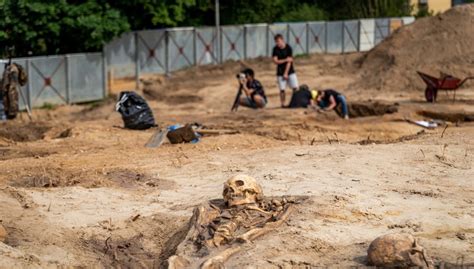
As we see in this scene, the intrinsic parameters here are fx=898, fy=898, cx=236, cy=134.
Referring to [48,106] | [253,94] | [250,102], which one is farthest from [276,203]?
[48,106]

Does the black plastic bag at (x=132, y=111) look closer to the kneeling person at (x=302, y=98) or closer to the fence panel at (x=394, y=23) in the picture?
the kneeling person at (x=302, y=98)

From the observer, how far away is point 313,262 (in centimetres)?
835

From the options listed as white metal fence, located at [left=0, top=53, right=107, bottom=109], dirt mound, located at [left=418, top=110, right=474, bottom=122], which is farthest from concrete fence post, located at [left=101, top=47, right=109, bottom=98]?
dirt mound, located at [left=418, top=110, right=474, bottom=122]

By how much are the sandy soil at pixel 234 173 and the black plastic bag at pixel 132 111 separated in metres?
0.41

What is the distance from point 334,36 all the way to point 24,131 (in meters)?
21.8

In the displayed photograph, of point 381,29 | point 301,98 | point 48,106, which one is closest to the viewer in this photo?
point 301,98

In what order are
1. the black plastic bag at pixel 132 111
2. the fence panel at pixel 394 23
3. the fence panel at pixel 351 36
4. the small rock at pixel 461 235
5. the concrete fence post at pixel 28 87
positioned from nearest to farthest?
the small rock at pixel 461 235, the black plastic bag at pixel 132 111, the concrete fence post at pixel 28 87, the fence panel at pixel 351 36, the fence panel at pixel 394 23

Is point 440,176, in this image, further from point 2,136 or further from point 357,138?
point 2,136

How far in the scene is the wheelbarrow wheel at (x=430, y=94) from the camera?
21016 millimetres

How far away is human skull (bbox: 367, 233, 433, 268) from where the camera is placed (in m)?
7.93

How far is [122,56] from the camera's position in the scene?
26.9 meters

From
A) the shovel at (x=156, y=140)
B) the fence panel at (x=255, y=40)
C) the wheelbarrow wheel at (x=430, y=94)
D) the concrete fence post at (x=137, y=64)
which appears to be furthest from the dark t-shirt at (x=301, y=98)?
the fence panel at (x=255, y=40)

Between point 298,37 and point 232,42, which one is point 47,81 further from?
point 298,37

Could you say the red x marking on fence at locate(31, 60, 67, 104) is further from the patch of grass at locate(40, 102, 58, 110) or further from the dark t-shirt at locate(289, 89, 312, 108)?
the dark t-shirt at locate(289, 89, 312, 108)
